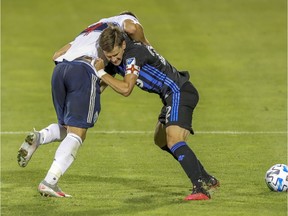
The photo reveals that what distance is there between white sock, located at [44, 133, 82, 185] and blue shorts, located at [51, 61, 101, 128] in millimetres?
187

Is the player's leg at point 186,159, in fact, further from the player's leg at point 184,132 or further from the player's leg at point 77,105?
the player's leg at point 77,105

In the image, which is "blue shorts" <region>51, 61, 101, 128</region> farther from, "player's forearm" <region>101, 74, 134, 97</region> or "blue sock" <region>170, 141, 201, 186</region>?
"blue sock" <region>170, 141, 201, 186</region>

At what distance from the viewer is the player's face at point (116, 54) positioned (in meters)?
12.5

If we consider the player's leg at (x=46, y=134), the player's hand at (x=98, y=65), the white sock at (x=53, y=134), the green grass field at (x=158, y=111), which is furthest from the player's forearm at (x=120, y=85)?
the green grass field at (x=158, y=111)

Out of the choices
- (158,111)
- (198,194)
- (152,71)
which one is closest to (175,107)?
(152,71)

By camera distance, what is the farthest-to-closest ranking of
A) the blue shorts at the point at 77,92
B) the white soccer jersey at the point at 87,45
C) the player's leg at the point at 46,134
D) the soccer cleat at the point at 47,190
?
the white soccer jersey at the point at 87,45, the player's leg at the point at 46,134, the blue shorts at the point at 77,92, the soccer cleat at the point at 47,190

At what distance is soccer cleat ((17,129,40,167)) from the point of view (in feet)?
42.0

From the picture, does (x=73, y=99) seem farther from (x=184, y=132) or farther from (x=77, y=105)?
(x=184, y=132)

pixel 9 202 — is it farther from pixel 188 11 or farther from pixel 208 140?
pixel 188 11

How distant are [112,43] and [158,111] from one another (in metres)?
7.75

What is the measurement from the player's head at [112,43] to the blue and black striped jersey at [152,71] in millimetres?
130

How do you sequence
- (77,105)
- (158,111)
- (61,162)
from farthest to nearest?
(158,111), (77,105), (61,162)

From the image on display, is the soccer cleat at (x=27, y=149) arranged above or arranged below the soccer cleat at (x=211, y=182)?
above

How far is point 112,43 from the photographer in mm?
12430
